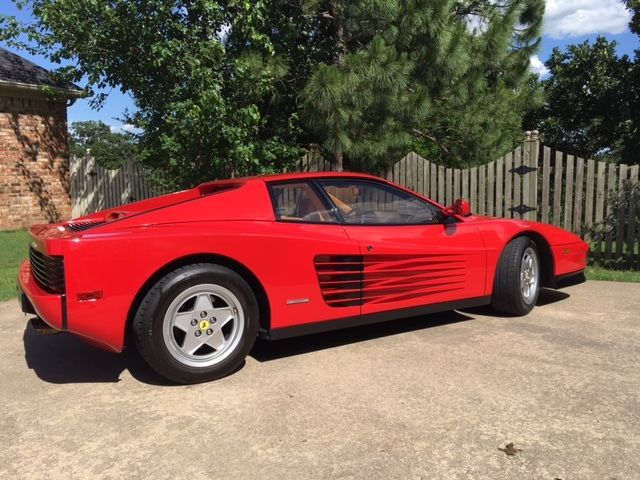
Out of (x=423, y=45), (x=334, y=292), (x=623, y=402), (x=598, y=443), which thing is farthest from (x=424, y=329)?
(x=423, y=45)

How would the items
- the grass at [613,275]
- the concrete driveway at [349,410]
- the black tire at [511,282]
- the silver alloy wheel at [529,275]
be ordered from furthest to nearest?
the grass at [613,275] → the silver alloy wheel at [529,275] → the black tire at [511,282] → the concrete driveway at [349,410]

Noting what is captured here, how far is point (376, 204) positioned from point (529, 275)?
174cm

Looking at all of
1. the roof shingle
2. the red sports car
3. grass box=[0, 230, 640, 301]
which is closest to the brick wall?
the roof shingle

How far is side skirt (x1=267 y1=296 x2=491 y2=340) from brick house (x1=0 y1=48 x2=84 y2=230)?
10.6 m

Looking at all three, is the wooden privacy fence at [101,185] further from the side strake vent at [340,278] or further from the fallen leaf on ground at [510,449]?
the fallen leaf on ground at [510,449]

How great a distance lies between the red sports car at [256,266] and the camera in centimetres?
343

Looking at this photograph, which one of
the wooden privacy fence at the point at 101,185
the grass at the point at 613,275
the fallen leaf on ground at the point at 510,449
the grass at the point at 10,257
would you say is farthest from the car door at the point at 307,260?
the wooden privacy fence at the point at 101,185

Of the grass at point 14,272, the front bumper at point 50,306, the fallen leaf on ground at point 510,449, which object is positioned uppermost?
the front bumper at point 50,306

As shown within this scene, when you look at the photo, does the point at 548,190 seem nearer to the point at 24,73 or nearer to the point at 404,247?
the point at 404,247

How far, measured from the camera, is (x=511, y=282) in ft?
16.4

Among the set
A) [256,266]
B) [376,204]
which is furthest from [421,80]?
[256,266]

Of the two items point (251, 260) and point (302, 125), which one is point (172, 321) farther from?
point (302, 125)

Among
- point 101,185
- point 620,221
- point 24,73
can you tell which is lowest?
point 620,221

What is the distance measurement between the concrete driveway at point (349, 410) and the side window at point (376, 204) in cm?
97
